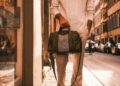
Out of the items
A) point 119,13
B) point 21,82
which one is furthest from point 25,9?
point 119,13

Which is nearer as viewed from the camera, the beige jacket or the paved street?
the beige jacket

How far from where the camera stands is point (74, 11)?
214 inches

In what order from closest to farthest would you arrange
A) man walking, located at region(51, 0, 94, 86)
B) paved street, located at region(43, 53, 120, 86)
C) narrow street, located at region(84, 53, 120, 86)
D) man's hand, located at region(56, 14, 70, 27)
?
man's hand, located at region(56, 14, 70, 27) → man walking, located at region(51, 0, 94, 86) → paved street, located at region(43, 53, 120, 86) → narrow street, located at region(84, 53, 120, 86)

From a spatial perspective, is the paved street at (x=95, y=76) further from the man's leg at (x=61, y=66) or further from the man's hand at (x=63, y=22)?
the man's hand at (x=63, y=22)

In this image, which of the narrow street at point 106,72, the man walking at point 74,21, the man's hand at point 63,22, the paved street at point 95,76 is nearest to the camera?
the man's hand at point 63,22

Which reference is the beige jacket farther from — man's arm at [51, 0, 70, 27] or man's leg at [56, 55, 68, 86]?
man's leg at [56, 55, 68, 86]

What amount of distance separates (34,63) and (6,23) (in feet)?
4.75

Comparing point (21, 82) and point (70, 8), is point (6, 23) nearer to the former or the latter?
point (21, 82)

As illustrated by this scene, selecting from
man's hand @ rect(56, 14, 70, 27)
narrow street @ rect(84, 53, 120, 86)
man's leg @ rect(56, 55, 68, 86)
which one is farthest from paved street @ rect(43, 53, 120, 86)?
man's hand @ rect(56, 14, 70, 27)

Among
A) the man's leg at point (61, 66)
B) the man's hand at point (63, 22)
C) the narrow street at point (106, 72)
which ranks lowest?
the narrow street at point (106, 72)

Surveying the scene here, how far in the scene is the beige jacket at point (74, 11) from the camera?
5.43 meters

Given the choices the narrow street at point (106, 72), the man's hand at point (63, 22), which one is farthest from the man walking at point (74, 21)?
the narrow street at point (106, 72)

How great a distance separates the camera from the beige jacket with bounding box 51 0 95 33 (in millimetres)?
5434

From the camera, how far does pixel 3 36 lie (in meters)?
7.14
